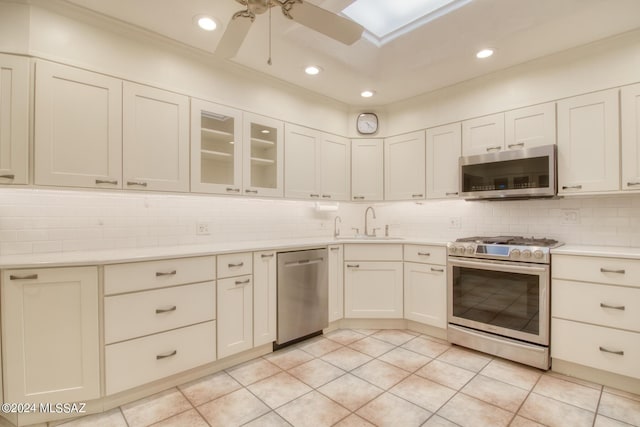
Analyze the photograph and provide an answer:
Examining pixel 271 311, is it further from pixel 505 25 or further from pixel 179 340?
pixel 505 25

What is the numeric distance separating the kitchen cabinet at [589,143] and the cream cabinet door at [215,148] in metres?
2.81

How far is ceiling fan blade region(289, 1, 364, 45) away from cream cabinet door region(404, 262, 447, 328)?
7.37ft

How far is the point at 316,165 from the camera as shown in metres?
3.43

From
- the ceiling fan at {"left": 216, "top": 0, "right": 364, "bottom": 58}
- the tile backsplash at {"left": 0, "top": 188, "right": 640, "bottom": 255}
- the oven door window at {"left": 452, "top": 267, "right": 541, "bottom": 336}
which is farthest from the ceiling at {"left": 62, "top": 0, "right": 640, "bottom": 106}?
the oven door window at {"left": 452, "top": 267, "right": 541, "bottom": 336}

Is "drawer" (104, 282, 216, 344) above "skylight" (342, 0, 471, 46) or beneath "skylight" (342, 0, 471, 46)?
beneath

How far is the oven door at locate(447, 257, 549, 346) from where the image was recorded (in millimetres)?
2359

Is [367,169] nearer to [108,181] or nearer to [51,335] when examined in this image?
[108,181]

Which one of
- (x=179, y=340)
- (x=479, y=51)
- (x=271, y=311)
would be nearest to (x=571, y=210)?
(x=479, y=51)

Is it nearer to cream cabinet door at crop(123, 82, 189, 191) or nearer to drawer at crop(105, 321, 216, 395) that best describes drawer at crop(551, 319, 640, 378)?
drawer at crop(105, 321, 216, 395)

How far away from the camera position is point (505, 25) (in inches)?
88.0

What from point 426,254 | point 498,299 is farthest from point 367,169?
point 498,299

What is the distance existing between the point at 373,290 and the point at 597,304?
1.79 m

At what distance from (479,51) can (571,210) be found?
1.63 m

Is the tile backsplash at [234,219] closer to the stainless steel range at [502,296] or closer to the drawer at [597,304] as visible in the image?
the stainless steel range at [502,296]
